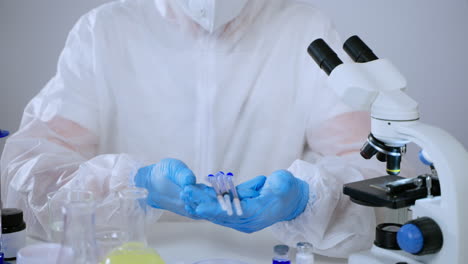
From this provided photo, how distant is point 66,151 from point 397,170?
990 mm

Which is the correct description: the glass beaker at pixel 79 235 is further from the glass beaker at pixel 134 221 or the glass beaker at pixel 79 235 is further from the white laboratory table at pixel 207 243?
the white laboratory table at pixel 207 243

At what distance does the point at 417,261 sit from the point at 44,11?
87.1 inches

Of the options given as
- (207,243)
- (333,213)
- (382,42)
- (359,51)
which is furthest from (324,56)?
(382,42)

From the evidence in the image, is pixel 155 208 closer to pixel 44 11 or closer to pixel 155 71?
pixel 155 71

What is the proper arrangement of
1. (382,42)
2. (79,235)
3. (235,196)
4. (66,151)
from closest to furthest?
1. (79,235)
2. (235,196)
3. (66,151)
4. (382,42)

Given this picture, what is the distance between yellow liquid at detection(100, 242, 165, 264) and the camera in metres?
1.04

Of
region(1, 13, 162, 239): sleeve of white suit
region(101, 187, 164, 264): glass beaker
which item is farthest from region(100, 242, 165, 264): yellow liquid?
region(1, 13, 162, 239): sleeve of white suit

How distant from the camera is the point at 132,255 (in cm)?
105

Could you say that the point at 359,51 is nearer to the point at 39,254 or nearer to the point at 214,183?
the point at 214,183

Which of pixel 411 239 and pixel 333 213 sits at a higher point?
pixel 411 239

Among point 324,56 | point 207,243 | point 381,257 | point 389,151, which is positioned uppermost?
point 324,56

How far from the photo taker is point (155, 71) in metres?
1.93

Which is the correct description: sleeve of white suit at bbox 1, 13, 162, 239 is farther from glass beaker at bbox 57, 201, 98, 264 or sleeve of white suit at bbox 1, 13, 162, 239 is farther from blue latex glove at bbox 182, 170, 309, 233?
glass beaker at bbox 57, 201, 98, 264

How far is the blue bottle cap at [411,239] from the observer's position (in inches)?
41.7
